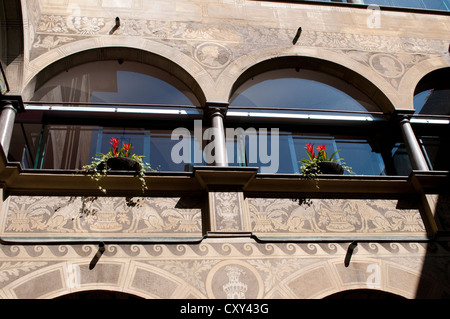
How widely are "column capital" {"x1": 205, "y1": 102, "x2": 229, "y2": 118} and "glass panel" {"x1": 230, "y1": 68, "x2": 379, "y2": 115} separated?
3.65 feet

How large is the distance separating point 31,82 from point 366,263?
5707 millimetres

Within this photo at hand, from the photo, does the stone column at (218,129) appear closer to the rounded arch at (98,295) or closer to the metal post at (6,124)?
the rounded arch at (98,295)

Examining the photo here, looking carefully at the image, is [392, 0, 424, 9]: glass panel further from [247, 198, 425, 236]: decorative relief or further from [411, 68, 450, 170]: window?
[247, 198, 425, 236]: decorative relief

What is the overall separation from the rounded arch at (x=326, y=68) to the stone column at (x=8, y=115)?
334 centimetres

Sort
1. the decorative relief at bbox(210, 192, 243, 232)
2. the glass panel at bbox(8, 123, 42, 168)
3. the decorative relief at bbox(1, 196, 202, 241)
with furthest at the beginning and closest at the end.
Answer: the glass panel at bbox(8, 123, 42, 168) → the decorative relief at bbox(210, 192, 243, 232) → the decorative relief at bbox(1, 196, 202, 241)

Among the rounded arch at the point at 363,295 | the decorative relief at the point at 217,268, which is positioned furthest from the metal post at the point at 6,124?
the rounded arch at the point at 363,295

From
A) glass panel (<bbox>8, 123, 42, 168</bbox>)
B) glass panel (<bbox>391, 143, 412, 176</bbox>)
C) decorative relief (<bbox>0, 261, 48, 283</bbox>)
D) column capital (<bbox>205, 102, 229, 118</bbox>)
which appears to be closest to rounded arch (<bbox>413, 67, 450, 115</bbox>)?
glass panel (<bbox>391, 143, 412, 176</bbox>)

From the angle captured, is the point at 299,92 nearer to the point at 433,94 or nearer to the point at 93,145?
the point at 433,94

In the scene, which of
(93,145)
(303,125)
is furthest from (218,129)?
(93,145)

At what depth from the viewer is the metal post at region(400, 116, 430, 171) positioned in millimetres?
7496

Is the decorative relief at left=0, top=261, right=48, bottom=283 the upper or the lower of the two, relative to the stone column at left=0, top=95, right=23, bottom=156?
lower

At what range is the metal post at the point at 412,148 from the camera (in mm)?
7496

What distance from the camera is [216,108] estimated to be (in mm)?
7793
